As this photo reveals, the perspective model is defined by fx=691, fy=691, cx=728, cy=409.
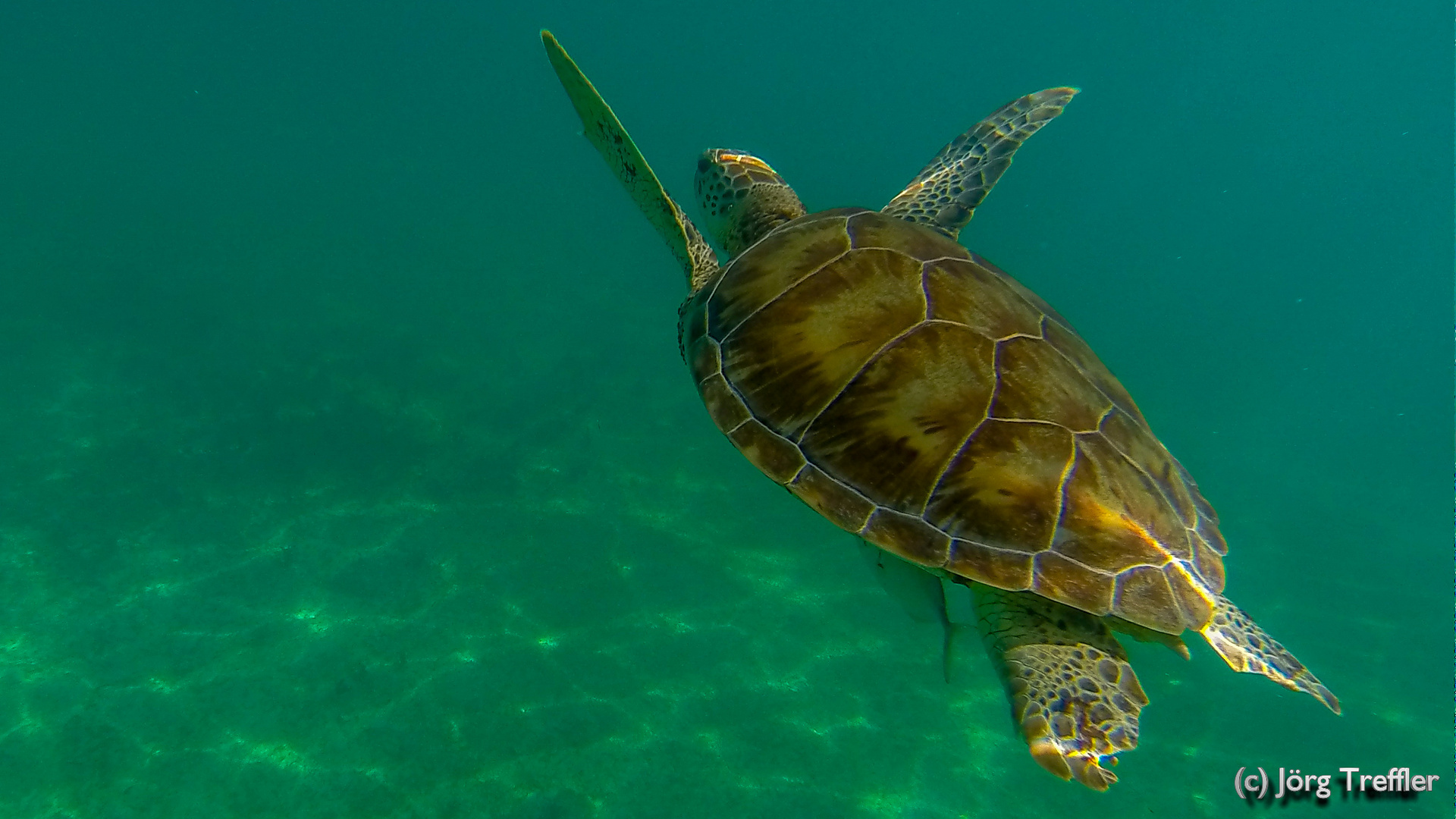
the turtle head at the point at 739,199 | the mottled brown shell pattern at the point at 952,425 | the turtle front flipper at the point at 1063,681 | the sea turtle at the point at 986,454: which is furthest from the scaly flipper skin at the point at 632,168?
the turtle front flipper at the point at 1063,681

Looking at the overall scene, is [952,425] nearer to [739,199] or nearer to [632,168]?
[632,168]

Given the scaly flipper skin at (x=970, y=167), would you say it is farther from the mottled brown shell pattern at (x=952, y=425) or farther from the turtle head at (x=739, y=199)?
the mottled brown shell pattern at (x=952, y=425)

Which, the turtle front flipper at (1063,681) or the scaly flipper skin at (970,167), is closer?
the turtle front flipper at (1063,681)

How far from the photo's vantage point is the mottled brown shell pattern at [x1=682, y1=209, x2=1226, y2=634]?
2.63m

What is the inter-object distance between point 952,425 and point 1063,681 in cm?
108

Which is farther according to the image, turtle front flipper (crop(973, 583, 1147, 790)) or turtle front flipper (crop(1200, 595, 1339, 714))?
turtle front flipper (crop(1200, 595, 1339, 714))

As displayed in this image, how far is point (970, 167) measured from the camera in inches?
199

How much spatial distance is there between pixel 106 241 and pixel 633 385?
41.2 ft

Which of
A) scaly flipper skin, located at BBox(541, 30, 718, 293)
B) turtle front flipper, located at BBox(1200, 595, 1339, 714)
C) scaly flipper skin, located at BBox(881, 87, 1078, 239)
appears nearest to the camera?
turtle front flipper, located at BBox(1200, 595, 1339, 714)

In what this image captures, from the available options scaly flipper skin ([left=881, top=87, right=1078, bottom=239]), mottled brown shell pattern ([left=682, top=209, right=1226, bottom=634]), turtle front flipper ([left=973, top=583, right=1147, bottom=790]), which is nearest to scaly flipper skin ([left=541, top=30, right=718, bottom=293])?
mottled brown shell pattern ([left=682, top=209, right=1226, bottom=634])

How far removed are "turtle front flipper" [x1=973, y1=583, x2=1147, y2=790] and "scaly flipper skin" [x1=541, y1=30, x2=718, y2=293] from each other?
2.64 metres

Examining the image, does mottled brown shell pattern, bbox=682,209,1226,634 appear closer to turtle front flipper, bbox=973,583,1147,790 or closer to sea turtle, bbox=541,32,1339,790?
sea turtle, bbox=541,32,1339,790

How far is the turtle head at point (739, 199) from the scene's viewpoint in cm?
469

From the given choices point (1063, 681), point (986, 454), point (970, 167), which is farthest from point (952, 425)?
point (970, 167)
